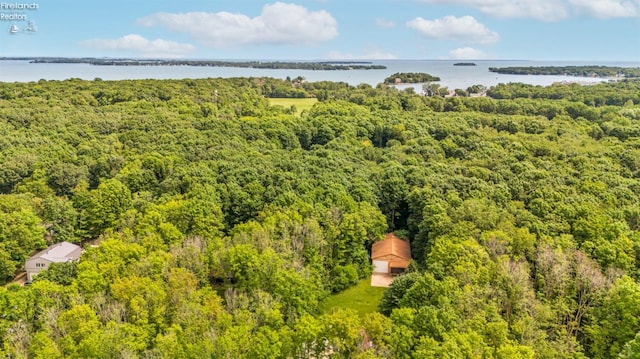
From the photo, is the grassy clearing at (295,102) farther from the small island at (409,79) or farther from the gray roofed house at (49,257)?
the gray roofed house at (49,257)

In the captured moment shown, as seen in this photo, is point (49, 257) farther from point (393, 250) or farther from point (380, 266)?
point (393, 250)

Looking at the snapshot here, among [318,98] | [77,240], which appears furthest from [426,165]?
[318,98]

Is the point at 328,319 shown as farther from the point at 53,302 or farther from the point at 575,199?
the point at 575,199

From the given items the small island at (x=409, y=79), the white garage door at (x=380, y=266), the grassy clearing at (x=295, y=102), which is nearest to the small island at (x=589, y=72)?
the small island at (x=409, y=79)

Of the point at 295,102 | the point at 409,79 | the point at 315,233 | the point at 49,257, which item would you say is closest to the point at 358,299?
the point at 315,233

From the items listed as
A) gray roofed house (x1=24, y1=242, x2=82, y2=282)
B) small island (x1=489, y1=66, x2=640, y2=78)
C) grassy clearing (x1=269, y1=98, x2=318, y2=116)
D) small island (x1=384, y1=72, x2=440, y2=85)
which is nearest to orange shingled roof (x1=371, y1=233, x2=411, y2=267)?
gray roofed house (x1=24, y1=242, x2=82, y2=282)
